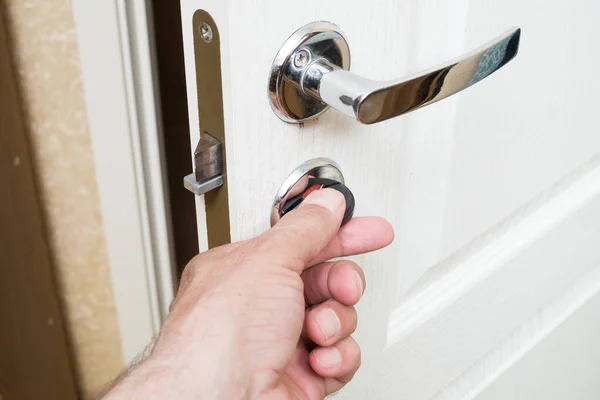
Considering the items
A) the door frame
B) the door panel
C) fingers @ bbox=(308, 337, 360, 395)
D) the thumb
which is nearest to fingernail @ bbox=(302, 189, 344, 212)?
the thumb

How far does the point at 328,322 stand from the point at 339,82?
6.3 inches

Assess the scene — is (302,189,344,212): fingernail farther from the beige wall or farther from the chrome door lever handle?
the beige wall

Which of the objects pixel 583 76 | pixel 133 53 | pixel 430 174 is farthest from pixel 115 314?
pixel 583 76

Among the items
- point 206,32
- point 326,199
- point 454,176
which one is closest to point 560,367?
point 454,176

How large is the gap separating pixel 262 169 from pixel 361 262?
0.45 feet

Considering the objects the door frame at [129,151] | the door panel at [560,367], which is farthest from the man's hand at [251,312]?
the door panel at [560,367]

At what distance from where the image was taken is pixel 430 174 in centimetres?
49

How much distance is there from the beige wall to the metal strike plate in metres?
0.29

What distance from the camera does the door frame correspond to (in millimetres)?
571

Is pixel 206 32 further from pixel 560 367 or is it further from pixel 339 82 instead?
pixel 560 367

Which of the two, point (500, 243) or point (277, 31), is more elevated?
point (277, 31)

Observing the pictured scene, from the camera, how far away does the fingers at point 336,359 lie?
437mm

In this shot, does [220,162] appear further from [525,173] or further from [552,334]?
[552,334]

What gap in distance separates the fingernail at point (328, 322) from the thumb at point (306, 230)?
0.14ft
